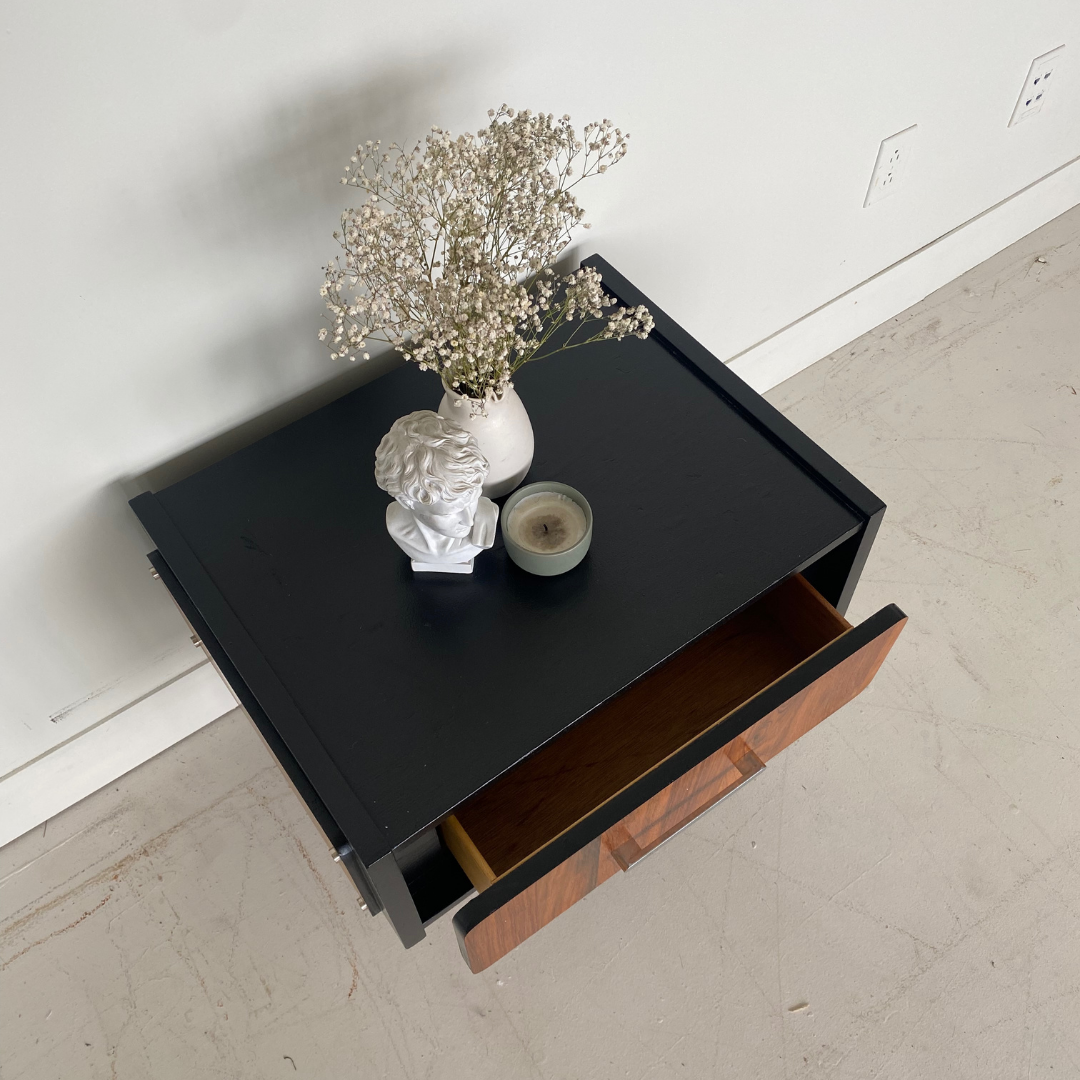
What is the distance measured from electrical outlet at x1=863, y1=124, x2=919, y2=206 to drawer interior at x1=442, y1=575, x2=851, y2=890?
2.47ft

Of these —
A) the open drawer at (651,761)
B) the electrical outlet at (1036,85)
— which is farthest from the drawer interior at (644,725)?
the electrical outlet at (1036,85)

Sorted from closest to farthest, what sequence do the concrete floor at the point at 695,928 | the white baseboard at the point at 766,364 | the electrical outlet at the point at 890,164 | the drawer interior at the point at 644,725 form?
the drawer interior at the point at 644,725, the concrete floor at the point at 695,928, the white baseboard at the point at 766,364, the electrical outlet at the point at 890,164

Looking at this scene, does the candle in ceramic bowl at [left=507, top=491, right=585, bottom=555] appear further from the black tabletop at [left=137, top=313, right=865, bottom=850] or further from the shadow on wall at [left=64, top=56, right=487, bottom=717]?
the shadow on wall at [left=64, top=56, right=487, bottom=717]

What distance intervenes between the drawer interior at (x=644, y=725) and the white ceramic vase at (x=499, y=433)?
25cm

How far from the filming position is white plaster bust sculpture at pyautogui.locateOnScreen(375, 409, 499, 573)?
0.77m

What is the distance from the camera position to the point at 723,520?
0.94 m

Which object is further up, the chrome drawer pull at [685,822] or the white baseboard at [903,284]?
the chrome drawer pull at [685,822]

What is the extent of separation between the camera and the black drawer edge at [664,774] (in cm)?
75

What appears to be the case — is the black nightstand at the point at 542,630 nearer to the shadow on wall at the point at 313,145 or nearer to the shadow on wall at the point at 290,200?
the shadow on wall at the point at 290,200

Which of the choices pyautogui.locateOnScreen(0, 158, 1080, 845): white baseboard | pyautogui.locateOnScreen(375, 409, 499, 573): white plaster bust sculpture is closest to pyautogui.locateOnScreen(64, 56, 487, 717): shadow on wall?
pyautogui.locateOnScreen(0, 158, 1080, 845): white baseboard

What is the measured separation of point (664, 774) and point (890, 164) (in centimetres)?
106

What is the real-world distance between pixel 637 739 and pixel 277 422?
0.54 meters

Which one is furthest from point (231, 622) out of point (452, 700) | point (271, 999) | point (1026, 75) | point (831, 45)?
point (1026, 75)

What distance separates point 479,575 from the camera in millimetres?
916
